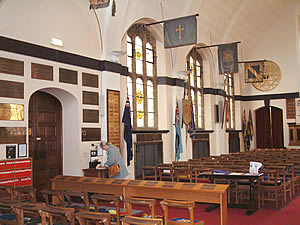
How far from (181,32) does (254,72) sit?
30.4 ft

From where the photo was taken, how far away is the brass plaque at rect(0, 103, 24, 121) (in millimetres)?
8320

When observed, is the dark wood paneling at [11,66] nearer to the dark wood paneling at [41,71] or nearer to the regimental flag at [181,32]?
the dark wood paneling at [41,71]

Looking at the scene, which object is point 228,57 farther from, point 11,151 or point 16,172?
point 16,172

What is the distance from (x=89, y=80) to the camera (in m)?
11.0

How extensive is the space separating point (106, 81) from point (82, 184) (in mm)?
4806

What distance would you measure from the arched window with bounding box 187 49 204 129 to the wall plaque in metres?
7.38

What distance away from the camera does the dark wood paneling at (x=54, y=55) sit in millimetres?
8581

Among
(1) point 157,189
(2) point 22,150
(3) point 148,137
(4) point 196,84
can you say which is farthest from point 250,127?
(1) point 157,189

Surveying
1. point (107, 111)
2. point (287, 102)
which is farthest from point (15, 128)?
point (287, 102)

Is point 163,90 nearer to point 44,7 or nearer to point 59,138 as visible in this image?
point 59,138

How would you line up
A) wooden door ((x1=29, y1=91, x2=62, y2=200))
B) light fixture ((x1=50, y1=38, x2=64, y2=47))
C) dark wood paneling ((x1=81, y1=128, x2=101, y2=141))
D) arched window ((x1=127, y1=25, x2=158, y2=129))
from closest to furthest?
light fixture ((x1=50, y1=38, x2=64, y2=47)) → wooden door ((x1=29, y1=91, x2=62, y2=200)) → dark wood paneling ((x1=81, y1=128, x2=101, y2=141)) → arched window ((x1=127, y1=25, x2=158, y2=129))

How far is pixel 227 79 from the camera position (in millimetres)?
23141

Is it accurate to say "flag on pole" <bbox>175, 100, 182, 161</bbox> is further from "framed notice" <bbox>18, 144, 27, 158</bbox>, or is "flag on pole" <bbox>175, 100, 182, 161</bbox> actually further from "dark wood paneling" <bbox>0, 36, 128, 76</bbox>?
"framed notice" <bbox>18, 144, 27, 158</bbox>

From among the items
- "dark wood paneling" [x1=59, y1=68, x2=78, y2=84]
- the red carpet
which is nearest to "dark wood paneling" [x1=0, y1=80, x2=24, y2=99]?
"dark wood paneling" [x1=59, y1=68, x2=78, y2=84]
